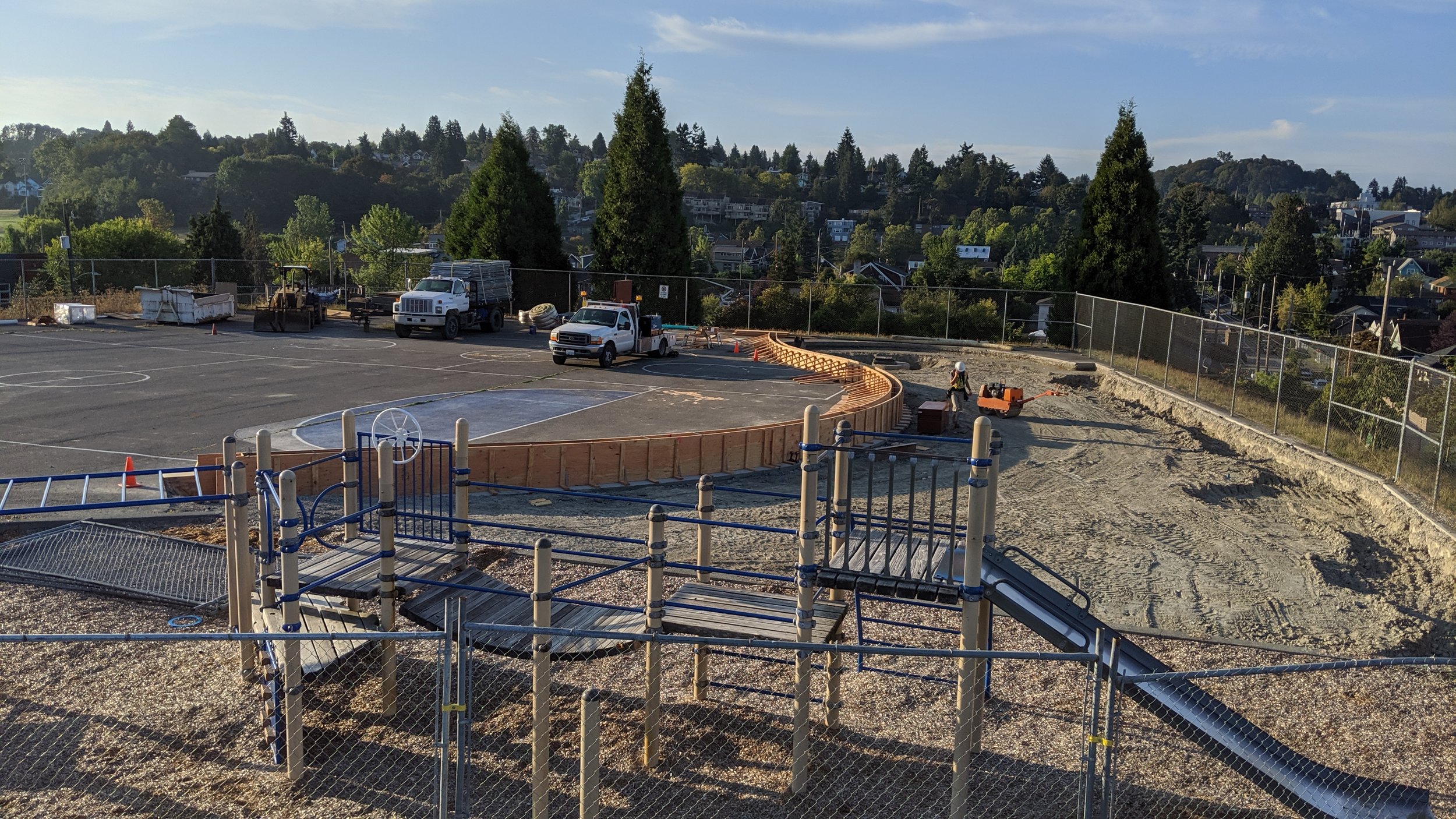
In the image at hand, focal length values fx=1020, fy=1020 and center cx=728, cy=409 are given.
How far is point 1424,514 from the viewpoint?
1488 centimetres

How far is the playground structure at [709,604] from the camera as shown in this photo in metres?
6.79

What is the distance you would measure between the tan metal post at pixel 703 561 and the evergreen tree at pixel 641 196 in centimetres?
3600

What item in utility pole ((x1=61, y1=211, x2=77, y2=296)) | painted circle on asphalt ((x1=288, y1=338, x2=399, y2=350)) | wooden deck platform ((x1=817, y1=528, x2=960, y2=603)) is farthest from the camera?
utility pole ((x1=61, y1=211, x2=77, y2=296))

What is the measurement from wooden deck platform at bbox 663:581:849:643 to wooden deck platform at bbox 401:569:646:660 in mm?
324

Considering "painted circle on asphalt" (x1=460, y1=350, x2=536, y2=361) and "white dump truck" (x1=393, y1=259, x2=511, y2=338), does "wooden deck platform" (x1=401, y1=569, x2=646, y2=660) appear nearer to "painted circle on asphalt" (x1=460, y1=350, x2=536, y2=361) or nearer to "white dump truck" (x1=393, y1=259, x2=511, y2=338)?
"painted circle on asphalt" (x1=460, y1=350, x2=536, y2=361)

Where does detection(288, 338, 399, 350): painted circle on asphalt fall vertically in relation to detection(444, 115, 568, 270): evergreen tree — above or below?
below

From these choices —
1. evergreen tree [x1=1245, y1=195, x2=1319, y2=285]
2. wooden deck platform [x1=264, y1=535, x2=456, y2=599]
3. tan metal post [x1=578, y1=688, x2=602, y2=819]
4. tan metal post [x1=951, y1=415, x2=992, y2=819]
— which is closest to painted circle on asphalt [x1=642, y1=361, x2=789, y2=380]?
wooden deck platform [x1=264, y1=535, x2=456, y2=599]

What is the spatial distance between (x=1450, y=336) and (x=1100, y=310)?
3131 centimetres

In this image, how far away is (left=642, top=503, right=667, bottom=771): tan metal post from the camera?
7527 mm

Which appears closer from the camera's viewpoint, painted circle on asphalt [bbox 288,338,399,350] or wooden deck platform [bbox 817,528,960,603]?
wooden deck platform [bbox 817,528,960,603]

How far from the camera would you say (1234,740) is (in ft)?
22.2

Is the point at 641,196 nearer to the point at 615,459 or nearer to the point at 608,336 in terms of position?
the point at 608,336

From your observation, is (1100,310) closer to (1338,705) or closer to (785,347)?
(785,347)

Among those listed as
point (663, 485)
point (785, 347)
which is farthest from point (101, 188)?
point (663, 485)
